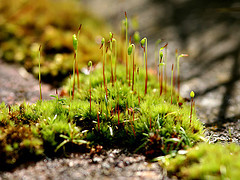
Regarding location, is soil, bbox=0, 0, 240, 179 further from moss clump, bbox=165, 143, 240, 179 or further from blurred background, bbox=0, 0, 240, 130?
moss clump, bbox=165, 143, 240, 179

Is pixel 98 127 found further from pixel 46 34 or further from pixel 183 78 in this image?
pixel 46 34

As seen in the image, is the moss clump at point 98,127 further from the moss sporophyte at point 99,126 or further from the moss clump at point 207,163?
the moss clump at point 207,163

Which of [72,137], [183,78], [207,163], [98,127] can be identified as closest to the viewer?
[207,163]

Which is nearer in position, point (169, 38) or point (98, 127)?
point (98, 127)

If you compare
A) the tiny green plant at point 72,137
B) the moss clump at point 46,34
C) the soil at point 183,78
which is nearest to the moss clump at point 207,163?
the soil at point 183,78

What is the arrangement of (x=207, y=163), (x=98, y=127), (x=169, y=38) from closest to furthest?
(x=207, y=163) → (x=98, y=127) → (x=169, y=38)

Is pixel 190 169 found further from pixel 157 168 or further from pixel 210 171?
pixel 157 168

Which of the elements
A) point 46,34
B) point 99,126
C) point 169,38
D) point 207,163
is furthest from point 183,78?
point 46,34
